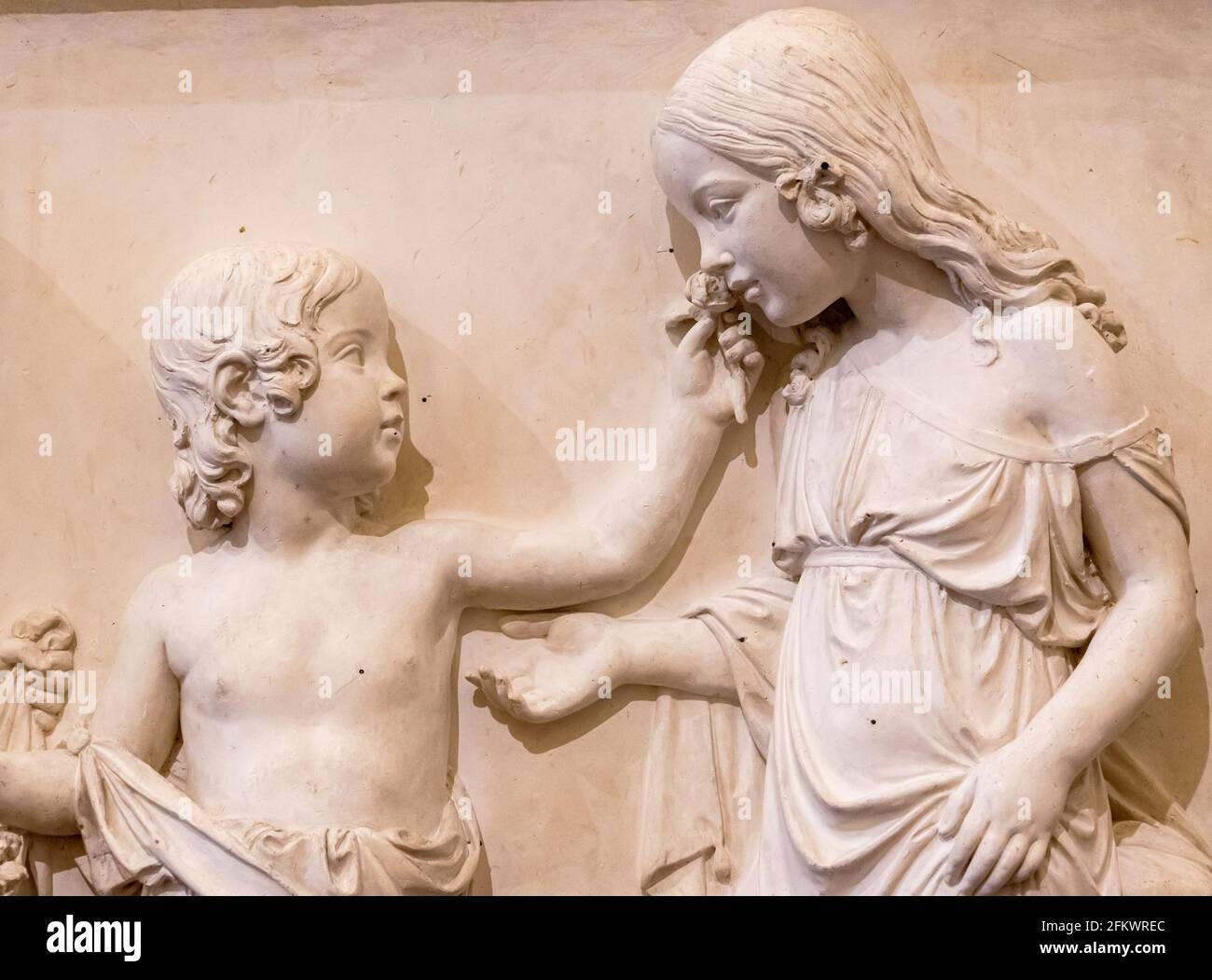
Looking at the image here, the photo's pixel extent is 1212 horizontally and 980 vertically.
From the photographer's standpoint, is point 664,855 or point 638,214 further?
point 638,214

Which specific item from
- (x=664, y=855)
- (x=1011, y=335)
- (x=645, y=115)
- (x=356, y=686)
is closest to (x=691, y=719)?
(x=664, y=855)

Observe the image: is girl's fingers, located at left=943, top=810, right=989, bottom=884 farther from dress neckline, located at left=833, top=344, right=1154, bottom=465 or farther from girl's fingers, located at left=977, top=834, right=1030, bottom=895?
dress neckline, located at left=833, top=344, right=1154, bottom=465

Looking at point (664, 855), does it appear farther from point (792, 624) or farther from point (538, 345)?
point (538, 345)

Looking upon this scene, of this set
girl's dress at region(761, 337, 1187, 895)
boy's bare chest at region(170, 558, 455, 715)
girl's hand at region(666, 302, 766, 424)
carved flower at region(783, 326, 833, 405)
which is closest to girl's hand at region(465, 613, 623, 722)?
boy's bare chest at region(170, 558, 455, 715)

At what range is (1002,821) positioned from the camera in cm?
296

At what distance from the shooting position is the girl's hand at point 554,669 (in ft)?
10.9

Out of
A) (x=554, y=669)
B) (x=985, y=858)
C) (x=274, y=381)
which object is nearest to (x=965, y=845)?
(x=985, y=858)

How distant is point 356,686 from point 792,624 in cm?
81

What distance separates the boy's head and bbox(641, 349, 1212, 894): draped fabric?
32.4 inches

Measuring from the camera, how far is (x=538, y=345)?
11.5 feet

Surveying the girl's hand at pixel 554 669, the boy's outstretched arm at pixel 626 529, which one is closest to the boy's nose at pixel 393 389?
the boy's outstretched arm at pixel 626 529

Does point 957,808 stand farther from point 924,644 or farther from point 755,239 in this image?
point 755,239

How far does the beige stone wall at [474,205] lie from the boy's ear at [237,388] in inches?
13.6

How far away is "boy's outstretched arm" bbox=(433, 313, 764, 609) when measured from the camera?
11.0ft
